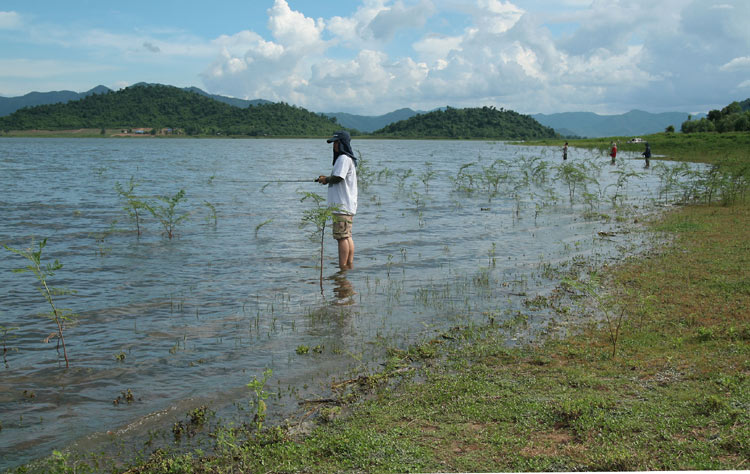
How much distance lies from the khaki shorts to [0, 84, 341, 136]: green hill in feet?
443

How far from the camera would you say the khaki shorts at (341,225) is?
9617 millimetres

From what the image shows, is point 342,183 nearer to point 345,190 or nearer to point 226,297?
point 345,190

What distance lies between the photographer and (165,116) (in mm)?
148000

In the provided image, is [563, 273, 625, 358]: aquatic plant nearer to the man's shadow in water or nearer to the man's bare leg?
the man's shadow in water

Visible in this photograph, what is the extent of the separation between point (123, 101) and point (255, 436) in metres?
171

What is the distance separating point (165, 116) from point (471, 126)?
296ft

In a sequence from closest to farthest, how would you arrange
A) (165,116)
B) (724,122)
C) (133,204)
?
(133,204)
(724,122)
(165,116)

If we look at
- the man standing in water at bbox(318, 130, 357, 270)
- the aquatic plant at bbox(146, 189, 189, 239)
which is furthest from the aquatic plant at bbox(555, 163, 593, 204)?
the aquatic plant at bbox(146, 189, 189, 239)

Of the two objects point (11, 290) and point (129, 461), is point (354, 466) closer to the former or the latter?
point (129, 461)

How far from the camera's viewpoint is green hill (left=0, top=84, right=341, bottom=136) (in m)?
136

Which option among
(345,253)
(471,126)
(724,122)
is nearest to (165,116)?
(471,126)

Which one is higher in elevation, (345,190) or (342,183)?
(342,183)

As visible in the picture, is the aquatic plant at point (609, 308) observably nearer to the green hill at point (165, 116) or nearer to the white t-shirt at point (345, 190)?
the white t-shirt at point (345, 190)

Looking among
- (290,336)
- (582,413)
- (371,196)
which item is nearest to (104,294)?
(290,336)
